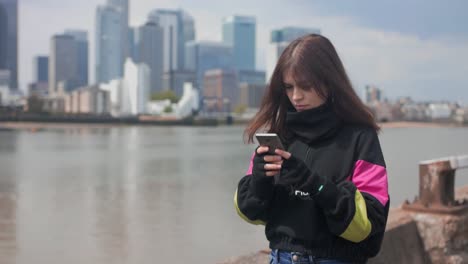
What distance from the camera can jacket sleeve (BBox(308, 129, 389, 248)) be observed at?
1.76 meters

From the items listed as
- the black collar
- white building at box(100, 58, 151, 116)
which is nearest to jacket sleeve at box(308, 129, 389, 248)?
the black collar

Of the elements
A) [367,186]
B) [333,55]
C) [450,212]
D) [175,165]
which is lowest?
[175,165]

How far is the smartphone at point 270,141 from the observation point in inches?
68.9

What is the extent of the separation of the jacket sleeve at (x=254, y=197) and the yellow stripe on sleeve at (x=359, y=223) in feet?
0.92

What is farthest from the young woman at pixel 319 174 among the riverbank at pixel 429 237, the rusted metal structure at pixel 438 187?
the rusted metal structure at pixel 438 187

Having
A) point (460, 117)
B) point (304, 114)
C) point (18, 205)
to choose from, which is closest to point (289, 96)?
point (304, 114)

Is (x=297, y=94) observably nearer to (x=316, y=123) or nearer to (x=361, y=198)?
(x=316, y=123)

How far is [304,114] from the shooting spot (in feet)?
6.40

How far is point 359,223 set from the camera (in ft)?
5.84

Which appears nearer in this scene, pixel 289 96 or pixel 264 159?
pixel 264 159

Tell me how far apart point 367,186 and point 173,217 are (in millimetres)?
12954

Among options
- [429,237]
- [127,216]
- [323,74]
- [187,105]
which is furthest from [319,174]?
[187,105]

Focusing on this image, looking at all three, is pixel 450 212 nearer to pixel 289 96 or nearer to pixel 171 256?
pixel 289 96

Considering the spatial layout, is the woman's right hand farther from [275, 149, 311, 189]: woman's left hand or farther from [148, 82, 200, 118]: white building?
[148, 82, 200, 118]: white building
